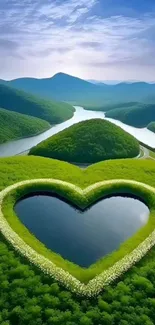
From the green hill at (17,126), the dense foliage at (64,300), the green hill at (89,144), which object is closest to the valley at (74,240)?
the dense foliage at (64,300)

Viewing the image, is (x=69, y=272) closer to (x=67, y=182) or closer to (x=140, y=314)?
(x=140, y=314)

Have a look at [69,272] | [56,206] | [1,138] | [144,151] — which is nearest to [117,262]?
[69,272]

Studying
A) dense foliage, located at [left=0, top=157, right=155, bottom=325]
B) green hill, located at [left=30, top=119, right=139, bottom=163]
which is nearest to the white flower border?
dense foliage, located at [left=0, top=157, right=155, bottom=325]

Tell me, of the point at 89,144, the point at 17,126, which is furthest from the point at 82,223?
the point at 17,126

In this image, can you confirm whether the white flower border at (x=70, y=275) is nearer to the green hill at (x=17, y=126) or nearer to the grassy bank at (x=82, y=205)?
the grassy bank at (x=82, y=205)

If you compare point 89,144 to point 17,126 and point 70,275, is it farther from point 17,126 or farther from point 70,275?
point 17,126

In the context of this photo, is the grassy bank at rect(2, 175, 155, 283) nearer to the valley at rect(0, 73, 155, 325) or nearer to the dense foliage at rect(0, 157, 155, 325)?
the valley at rect(0, 73, 155, 325)
